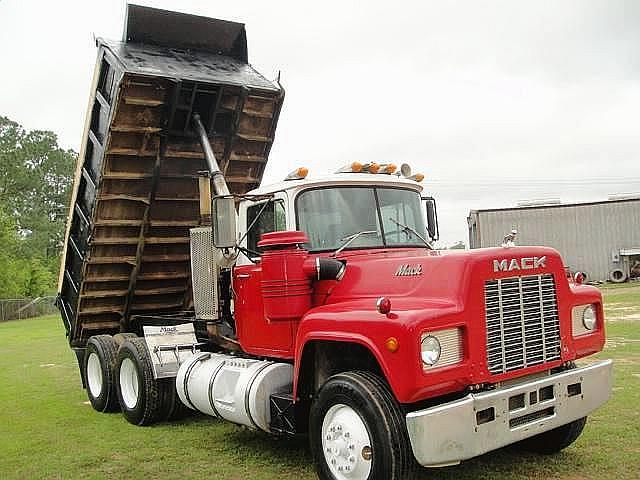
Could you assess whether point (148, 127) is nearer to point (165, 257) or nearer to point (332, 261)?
point (165, 257)

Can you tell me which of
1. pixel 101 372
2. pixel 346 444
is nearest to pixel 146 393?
pixel 101 372

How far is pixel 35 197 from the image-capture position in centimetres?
5281

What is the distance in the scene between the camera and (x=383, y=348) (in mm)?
4477

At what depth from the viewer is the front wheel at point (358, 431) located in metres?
4.41

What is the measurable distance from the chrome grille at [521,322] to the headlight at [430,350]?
434 mm

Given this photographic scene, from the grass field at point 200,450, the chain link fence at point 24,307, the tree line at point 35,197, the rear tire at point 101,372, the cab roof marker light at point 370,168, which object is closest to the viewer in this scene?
the grass field at point 200,450

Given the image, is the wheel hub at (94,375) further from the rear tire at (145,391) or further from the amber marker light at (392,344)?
the amber marker light at (392,344)

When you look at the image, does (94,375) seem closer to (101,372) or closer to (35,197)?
(101,372)

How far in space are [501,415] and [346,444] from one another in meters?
1.04

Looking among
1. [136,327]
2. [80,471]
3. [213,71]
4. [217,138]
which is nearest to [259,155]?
[217,138]

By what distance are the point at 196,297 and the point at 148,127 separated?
1903mm

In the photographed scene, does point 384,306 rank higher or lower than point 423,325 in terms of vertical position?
higher

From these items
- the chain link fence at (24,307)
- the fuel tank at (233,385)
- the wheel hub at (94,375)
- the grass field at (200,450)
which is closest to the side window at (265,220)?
the fuel tank at (233,385)

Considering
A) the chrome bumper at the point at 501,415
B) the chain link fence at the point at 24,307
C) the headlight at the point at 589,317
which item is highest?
the headlight at the point at 589,317
